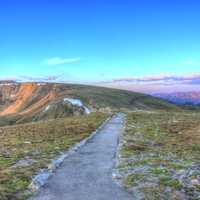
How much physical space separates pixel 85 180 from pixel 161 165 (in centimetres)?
561

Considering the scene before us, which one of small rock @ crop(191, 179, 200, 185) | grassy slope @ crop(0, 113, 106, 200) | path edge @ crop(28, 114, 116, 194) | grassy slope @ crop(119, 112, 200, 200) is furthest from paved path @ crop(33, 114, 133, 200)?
small rock @ crop(191, 179, 200, 185)

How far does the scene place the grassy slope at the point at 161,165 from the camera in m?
15.3

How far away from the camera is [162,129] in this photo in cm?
4034

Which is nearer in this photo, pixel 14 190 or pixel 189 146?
pixel 14 190

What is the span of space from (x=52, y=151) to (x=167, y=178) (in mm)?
10574

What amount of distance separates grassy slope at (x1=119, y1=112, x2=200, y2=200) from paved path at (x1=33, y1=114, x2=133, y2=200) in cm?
88

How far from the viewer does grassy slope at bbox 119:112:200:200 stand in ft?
50.1

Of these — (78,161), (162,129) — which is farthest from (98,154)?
(162,129)

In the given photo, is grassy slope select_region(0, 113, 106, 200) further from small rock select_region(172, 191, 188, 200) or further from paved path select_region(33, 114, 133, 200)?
small rock select_region(172, 191, 188, 200)

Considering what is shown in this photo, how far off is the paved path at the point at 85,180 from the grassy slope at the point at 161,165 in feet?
2.89

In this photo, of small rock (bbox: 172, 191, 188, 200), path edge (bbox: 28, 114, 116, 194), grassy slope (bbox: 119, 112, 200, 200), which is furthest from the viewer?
path edge (bbox: 28, 114, 116, 194)

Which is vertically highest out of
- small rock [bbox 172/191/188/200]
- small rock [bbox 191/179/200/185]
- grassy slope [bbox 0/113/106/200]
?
small rock [bbox 191/179/200/185]

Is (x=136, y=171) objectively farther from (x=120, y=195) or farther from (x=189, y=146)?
(x=189, y=146)

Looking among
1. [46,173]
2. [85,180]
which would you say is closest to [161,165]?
[85,180]
